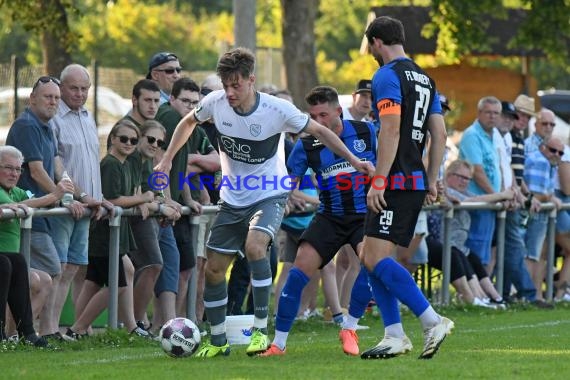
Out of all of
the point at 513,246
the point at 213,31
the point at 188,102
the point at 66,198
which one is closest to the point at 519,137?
the point at 513,246

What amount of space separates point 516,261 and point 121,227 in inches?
240

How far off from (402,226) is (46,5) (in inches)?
496

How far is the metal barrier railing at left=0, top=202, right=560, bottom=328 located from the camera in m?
11.8

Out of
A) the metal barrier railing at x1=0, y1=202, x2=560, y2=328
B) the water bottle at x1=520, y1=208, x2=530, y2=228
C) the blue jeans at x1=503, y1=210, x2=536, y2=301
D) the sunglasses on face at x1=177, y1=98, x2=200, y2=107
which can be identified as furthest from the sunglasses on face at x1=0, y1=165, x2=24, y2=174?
the water bottle at x1=520, y1=208, x2=530, y2=228

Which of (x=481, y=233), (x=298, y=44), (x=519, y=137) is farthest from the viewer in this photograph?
(x=298, y=44)

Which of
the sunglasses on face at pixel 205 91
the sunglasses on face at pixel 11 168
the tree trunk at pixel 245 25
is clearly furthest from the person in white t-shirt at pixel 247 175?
the tree trunk at pixel 245 25

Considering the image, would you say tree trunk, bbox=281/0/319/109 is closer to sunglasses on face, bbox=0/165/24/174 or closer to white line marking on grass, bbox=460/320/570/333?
white line marking on grass, bbox=460/320/570/333

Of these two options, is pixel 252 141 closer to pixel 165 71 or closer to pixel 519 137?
pixel 165 71

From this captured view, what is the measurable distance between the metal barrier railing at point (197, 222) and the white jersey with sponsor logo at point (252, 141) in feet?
5.89

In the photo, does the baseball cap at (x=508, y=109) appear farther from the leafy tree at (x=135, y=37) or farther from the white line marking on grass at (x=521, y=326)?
the leafy tree at (x=135, y=37)

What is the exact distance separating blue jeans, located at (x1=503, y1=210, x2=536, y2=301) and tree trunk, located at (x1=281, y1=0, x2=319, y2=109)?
7.50 metres

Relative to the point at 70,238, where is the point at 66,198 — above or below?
above

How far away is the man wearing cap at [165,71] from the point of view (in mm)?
14250

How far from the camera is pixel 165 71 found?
14.3 meters
